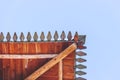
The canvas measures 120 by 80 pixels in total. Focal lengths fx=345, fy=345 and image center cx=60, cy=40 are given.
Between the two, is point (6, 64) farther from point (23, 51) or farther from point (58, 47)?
point (58, 47)

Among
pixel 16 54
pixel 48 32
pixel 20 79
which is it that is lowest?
pixel 20 79

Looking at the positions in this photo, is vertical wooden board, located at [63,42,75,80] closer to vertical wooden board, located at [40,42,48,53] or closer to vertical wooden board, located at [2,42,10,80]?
vertical wooden board, located at [40,42,48,53]

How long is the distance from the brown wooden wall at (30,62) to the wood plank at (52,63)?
0.60ft

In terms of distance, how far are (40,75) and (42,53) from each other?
81 cm

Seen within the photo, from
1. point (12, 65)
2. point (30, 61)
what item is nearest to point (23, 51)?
point (30, 61)

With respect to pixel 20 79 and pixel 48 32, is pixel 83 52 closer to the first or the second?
pixel 48 32

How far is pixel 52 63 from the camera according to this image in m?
12.4

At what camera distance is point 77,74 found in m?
12.5

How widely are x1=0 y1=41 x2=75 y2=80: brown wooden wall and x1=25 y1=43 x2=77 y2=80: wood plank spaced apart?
183mm

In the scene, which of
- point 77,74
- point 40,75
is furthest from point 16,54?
point 77,74

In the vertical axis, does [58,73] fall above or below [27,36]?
below

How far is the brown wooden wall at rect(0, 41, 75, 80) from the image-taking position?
1241cm

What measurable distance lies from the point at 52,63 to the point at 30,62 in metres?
0.88

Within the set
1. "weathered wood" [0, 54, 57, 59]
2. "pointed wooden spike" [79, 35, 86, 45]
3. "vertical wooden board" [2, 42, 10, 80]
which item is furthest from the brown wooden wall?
"pointed wooden spike" [79, 35, 86, 45]
